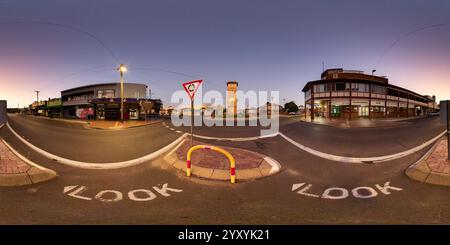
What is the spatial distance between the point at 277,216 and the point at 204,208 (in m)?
1.37

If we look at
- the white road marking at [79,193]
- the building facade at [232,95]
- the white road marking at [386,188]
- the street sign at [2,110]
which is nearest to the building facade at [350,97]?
the building facade at [232,95]

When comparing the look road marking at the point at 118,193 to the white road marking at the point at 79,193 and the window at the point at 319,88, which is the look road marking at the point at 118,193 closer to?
the white road marking at the point at 79,193

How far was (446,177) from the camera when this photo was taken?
5332 mm

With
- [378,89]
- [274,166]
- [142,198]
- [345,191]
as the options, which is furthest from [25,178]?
[378,89]

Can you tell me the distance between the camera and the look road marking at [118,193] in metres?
4.55

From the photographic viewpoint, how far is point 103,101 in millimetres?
42094

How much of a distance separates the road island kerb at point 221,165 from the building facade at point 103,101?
28.5 m

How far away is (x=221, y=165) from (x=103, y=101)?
42.5 metres

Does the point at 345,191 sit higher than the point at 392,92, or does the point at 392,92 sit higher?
the point at 392,92

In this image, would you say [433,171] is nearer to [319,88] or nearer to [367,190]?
[367,190]

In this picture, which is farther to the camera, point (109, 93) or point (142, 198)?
point (109, 93)

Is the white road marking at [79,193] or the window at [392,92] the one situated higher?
the window at [392,92]
